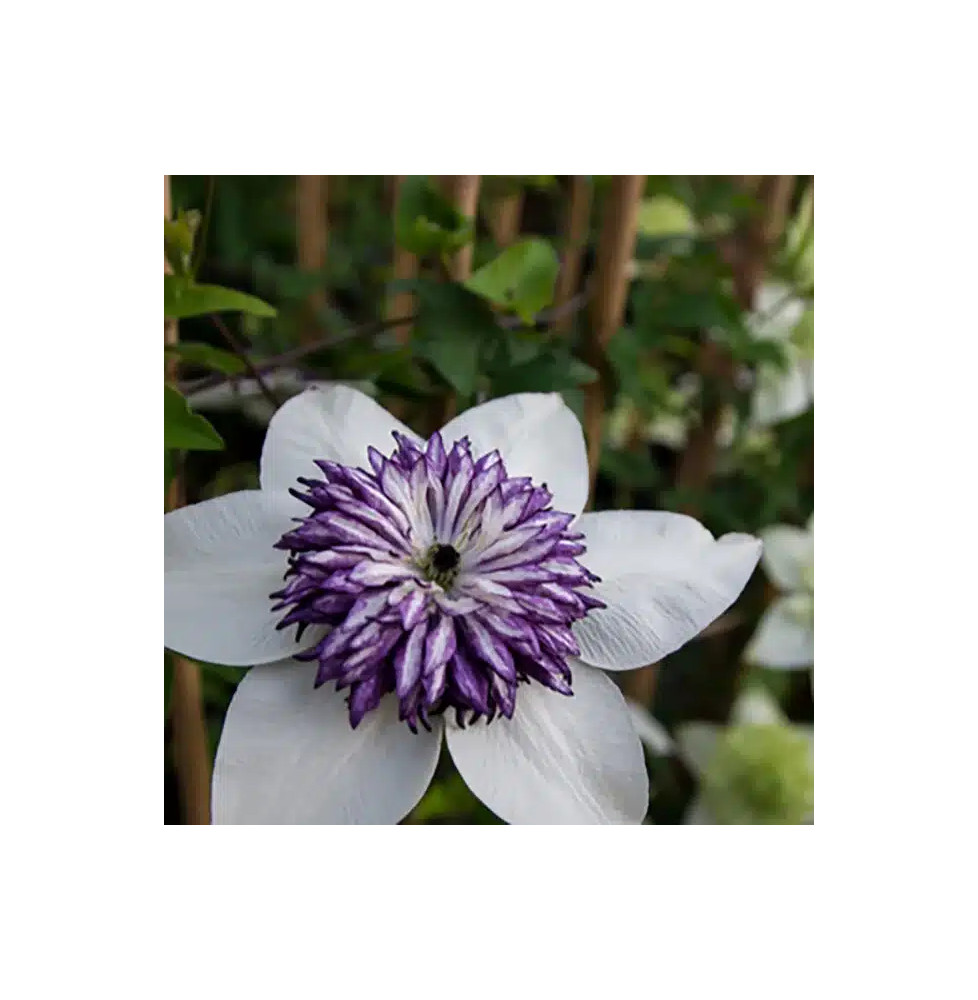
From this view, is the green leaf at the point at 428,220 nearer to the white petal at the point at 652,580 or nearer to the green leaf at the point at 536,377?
the green leaf at the point at 536,377

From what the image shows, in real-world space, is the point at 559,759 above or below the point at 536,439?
below

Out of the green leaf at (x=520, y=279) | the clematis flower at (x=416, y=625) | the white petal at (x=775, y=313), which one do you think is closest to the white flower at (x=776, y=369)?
the white petal at (x=775, y=313)

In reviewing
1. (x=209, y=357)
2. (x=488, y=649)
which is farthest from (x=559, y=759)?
(x=209, y=357)

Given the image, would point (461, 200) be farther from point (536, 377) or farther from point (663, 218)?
point (663, 218)

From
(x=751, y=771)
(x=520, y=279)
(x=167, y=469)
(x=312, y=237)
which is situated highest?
(x=312, y=237)
